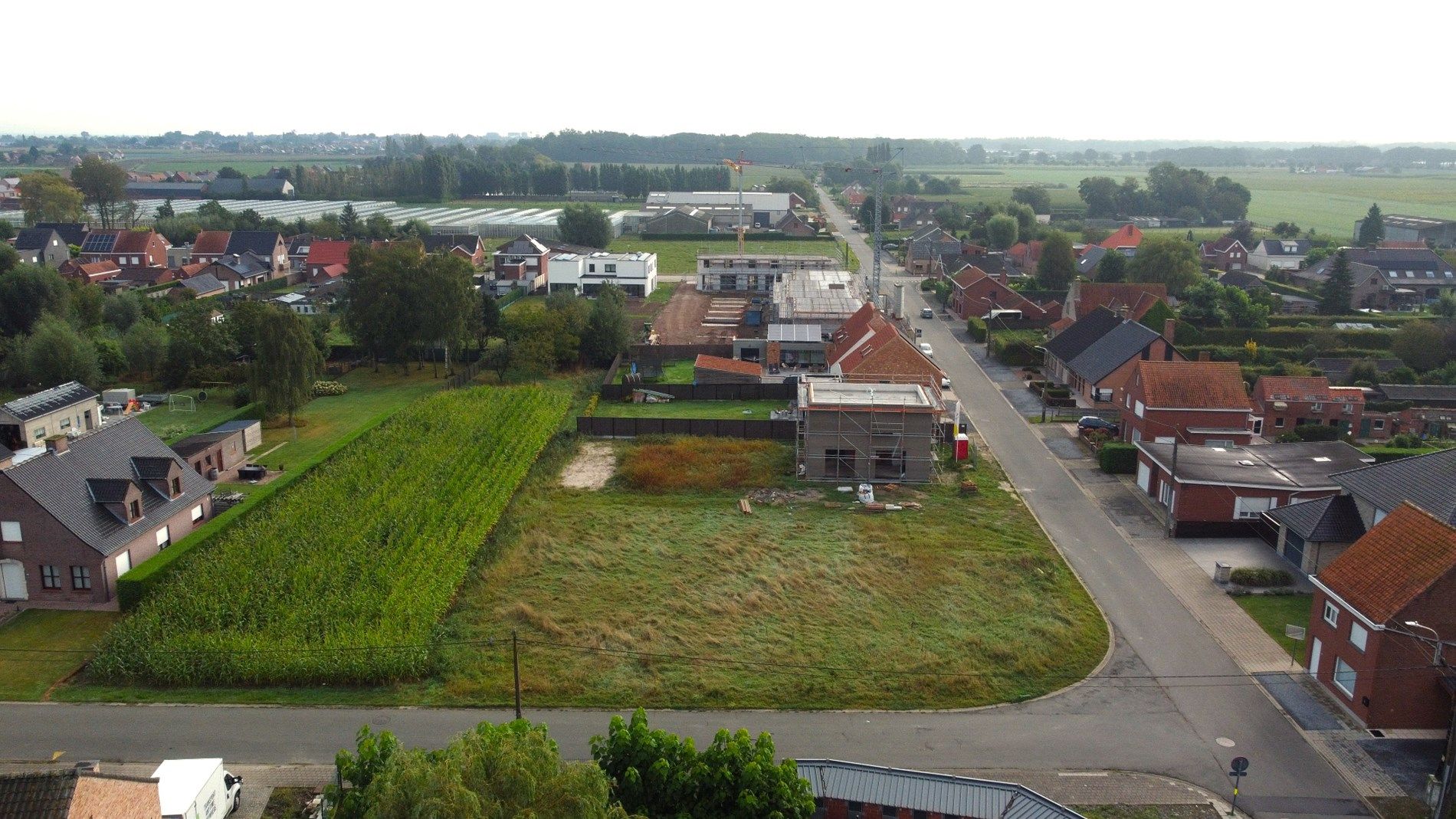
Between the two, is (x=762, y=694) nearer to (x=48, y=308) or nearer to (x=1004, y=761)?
(x=1004, y=761)

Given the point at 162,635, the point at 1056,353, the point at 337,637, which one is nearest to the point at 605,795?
the point at 337,637

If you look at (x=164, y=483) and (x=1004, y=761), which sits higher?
(x=164, y=483)

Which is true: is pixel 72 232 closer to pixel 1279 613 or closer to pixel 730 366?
pixel 730 366

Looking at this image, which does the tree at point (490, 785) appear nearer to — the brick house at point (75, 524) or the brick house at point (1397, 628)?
the brick house at point (75, 524)

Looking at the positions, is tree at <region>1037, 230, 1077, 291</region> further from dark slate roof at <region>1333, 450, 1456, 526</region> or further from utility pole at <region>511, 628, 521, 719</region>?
utility pole at <region>511, 628, 521, 719</region>

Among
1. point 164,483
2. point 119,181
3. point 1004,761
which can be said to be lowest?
point 1004,761

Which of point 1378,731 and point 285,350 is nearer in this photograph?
point 1378,731

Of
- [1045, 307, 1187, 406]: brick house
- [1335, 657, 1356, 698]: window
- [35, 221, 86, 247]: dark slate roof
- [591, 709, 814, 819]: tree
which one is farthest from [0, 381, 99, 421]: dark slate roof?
[35, 221, 86, 247]: dark slate roof

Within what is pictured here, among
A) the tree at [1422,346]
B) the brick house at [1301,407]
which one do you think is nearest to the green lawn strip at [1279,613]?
the brick house at [1301,407]
